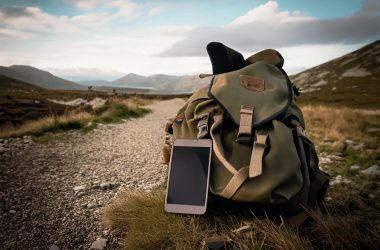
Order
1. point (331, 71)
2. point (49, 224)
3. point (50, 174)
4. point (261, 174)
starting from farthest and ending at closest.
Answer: point (331, 71)
point (50, 174)
point (49, 224)
point (261, 174)

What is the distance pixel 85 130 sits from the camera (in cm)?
1002

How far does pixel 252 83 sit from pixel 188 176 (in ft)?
3.89

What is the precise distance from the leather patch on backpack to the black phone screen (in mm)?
806

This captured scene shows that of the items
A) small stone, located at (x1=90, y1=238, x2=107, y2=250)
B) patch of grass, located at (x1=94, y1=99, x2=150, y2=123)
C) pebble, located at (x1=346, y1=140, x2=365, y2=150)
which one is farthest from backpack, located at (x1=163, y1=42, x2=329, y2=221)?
patch of grass, located at (x1=94, y1=99, x2=150, y2=123)

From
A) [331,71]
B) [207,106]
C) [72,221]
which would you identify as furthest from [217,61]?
[331,71]

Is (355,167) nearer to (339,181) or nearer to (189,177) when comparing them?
(339,181)

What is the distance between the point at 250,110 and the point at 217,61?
1050 millimetres

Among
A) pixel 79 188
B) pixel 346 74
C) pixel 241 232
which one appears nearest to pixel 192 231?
pixel 241 232

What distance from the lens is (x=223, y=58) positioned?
358 centimetres

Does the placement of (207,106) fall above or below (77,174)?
above

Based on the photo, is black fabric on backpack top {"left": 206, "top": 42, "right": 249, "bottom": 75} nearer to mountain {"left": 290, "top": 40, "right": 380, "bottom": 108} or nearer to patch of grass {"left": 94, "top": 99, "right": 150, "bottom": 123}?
patch of grass {"left": 94, "top": 99, "right": 150, "bottom": 123}

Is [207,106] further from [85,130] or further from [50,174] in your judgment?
[85,130]

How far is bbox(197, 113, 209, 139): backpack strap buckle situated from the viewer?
116 inches

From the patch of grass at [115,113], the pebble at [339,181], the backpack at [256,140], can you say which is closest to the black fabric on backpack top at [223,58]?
the backpack at [256,140]
